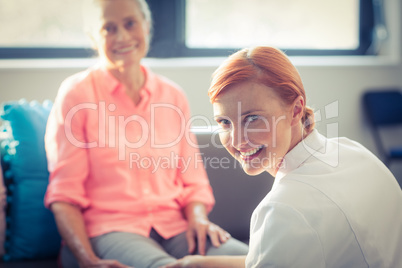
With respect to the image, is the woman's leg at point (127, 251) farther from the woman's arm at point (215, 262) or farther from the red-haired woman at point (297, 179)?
the red-haired woman at point (297, 179)

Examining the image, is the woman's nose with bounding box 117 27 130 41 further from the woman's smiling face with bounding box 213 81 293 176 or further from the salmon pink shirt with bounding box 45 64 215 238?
the woman's smiling face with bounding box 213 81 293 176

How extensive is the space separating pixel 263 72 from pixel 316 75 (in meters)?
2.25

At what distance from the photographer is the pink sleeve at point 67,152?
1.39 metres

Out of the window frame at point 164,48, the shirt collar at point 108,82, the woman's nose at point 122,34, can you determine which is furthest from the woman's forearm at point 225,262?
the window frame at point 164,48

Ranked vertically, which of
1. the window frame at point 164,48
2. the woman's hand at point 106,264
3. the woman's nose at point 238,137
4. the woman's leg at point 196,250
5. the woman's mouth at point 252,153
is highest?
the window frame at point 164,48

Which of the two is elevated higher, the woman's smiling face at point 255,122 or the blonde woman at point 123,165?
the woman's smiling face at point 255,122

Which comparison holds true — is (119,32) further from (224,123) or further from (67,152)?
(224,123)

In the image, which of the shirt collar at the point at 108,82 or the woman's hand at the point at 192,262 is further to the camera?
the shirt collar at the point at 108,82

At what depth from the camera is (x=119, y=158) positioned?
1450mm

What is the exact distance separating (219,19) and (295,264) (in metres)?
2.56

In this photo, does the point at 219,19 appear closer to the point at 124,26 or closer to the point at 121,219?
the point at 124,26

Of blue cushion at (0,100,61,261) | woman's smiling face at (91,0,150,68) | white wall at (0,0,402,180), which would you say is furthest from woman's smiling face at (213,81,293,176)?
white wall at (0,0,402,180)

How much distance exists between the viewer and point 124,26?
5.09 feet

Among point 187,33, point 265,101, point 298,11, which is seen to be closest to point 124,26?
point 265,101
